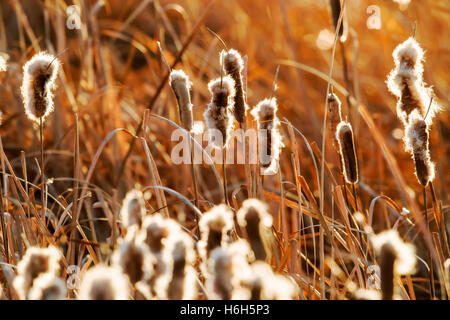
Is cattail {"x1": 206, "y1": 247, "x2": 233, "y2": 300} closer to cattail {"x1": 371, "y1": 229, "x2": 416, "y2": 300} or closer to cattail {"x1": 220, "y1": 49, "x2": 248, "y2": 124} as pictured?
cattail {"x1": 371, "y1": 229, "x2": 416, "y2": 300}

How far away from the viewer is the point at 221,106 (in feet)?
2.99

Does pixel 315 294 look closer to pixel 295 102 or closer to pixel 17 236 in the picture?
pixel 17 236

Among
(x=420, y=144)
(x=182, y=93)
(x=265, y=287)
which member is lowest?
(x=265, y=287)

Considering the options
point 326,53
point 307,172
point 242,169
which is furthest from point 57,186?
point 326,53

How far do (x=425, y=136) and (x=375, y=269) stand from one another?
0.78 feet

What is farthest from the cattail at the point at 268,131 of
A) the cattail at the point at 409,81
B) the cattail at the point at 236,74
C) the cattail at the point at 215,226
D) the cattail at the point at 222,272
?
the cattail at the point at 222,272

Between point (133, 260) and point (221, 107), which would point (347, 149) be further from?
point (133, 260)

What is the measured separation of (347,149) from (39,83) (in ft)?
1.80

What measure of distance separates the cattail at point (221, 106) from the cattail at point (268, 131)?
0.24 ft

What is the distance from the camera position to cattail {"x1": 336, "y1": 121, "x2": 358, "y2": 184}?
93 centimetres

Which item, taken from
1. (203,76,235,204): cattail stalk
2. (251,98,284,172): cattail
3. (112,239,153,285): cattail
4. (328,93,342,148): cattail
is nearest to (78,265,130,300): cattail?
(112,239,153,285): cattail

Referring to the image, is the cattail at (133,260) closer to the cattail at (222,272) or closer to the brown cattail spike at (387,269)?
the cattail at (222,272)

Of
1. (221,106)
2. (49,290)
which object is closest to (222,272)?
(49,290)

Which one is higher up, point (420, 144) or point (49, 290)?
point (420, 144)
